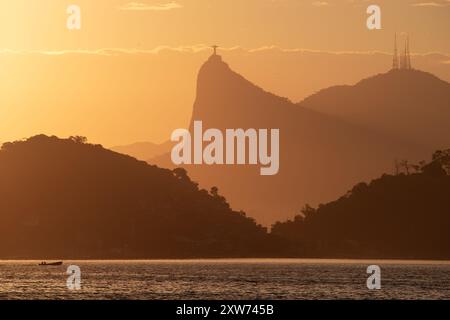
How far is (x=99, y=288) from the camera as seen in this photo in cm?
16900

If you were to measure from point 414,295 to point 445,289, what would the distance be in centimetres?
2501
